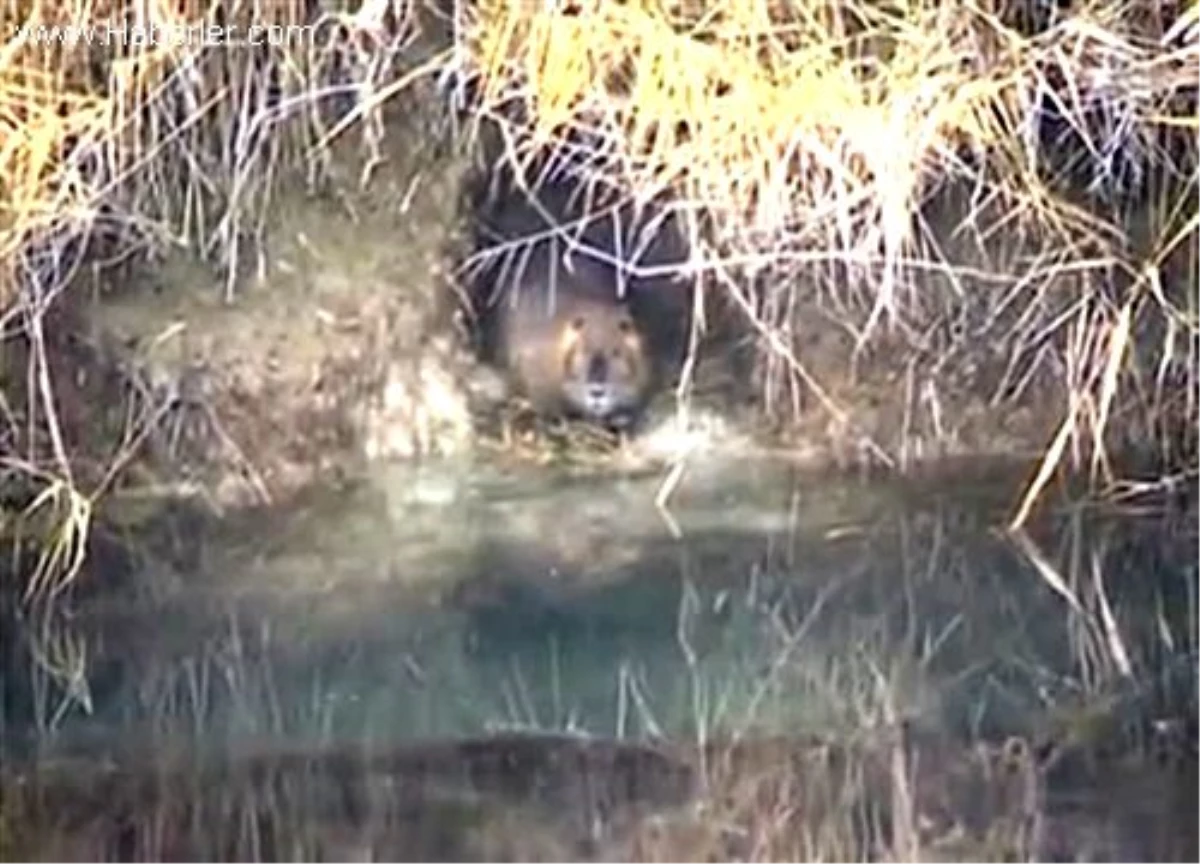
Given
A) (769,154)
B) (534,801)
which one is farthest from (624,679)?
(769,154)

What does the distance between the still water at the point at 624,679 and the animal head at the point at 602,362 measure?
102 mm

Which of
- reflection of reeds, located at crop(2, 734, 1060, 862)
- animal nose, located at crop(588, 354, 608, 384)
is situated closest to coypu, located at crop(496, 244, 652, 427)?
animal nose, located at crop(588, 354, 608, 384)

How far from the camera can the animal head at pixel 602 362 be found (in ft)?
10.0

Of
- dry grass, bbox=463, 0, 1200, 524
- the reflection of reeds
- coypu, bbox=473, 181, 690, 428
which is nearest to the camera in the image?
the reflection of reeds

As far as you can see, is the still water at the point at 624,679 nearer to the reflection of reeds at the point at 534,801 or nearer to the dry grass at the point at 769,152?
the reflection of reeds at the point at 534,801

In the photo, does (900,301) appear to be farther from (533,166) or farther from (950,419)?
(533,166)

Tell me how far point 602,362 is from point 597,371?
0.01 meters

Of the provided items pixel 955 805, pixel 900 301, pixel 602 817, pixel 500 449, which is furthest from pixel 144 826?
pixel 900 301

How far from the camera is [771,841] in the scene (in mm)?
2172

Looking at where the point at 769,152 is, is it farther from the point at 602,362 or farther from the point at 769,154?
the point at 602,362

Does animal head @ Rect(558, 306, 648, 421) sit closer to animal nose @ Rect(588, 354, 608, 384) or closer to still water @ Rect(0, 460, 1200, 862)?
animal nose @ Rect(588, 354, 608, 384)

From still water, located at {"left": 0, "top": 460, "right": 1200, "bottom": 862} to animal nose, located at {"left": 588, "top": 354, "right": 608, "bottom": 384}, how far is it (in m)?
0.12

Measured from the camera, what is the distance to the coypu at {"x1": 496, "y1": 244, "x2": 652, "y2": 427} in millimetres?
3053

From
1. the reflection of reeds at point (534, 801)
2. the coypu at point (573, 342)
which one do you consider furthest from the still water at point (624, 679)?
the coypu at point (573, 342)
